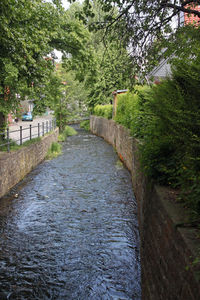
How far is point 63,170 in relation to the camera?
40.5 ft

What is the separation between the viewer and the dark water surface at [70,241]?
4301mm

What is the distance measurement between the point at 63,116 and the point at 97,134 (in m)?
4.03

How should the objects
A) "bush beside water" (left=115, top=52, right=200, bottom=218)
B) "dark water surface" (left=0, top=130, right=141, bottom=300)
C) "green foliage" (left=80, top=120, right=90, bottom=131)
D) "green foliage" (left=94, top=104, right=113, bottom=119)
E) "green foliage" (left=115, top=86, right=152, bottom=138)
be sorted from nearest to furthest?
"bush beside water" (left=115, top=52, right=200, bottom=218)
"dark water surface" (left=0, top=130, right=141, bottom=300)
"green foliage" (left=115, top=86, right=152, bottom=138)
"green foliage" (left=94, top=104, right=113, bottom=119)
"green foliage" (left=80, top=120, right=90, bottom=131)

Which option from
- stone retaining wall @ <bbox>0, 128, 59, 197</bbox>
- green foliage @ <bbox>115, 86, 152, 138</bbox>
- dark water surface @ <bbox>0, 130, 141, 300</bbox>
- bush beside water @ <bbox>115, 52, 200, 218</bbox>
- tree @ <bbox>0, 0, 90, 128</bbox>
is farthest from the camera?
stone retaining wall @ <bbox>0, 128, 59, 197</bbox>

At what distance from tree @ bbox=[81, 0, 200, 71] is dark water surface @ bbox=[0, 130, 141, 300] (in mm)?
3966

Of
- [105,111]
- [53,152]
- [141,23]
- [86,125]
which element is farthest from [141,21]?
[86,125]

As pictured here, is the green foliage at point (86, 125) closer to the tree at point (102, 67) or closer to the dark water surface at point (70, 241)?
the tree at point (102, 67)

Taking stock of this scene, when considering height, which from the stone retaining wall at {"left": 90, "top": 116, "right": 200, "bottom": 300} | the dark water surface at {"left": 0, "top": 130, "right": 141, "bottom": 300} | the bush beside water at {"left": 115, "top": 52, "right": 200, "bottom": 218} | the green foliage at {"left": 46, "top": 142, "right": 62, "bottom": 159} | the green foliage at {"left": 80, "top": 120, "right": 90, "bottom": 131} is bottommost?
the dark water surface at {"left": 0, "top": 130, "right": 141, "bottom": 300}

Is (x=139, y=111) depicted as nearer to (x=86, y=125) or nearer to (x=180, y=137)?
(x=180, y=137)

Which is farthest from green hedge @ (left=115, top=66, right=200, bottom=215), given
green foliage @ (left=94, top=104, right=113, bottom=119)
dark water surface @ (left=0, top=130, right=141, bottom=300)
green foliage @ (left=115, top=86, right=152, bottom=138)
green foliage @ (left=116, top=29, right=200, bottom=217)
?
green foliage @ (left=94, top=104, right=113, bottom=119)

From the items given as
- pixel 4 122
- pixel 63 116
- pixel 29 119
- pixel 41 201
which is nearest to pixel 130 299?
pixel 41 201

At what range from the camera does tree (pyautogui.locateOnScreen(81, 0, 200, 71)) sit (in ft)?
20.6

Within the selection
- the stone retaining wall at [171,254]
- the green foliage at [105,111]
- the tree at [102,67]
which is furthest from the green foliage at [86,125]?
the stone retaining wall at [171,254]

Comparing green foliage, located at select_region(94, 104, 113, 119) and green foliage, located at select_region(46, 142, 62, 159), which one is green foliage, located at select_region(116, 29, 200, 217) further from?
green foliage, located at select_region(94, 104, 113, 119)
